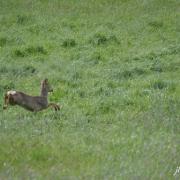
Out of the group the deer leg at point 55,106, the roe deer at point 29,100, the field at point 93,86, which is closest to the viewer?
the field at point 93,86

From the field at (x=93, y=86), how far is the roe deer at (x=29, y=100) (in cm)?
15

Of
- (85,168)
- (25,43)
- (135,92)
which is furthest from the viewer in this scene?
(25,43)

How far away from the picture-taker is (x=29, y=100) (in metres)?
11.5

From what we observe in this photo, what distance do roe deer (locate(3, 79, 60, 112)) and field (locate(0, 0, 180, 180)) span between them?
150 millimetres

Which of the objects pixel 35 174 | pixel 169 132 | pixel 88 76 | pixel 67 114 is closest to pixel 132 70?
pixel 88 76

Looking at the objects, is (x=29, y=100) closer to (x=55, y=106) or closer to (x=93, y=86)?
(x=55, y=106)

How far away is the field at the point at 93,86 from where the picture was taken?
8844 millimetres

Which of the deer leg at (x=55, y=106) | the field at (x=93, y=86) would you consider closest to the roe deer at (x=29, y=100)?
the deer leg at (x=55, y=106)

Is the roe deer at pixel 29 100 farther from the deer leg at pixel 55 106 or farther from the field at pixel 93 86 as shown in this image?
the field at pixel 93 86

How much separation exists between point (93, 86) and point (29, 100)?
9.23ft

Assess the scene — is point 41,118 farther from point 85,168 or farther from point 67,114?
point 85,168

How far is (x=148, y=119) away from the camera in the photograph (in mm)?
11141

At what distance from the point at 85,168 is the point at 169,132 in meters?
2.16

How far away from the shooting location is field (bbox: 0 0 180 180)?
29.0 ft
